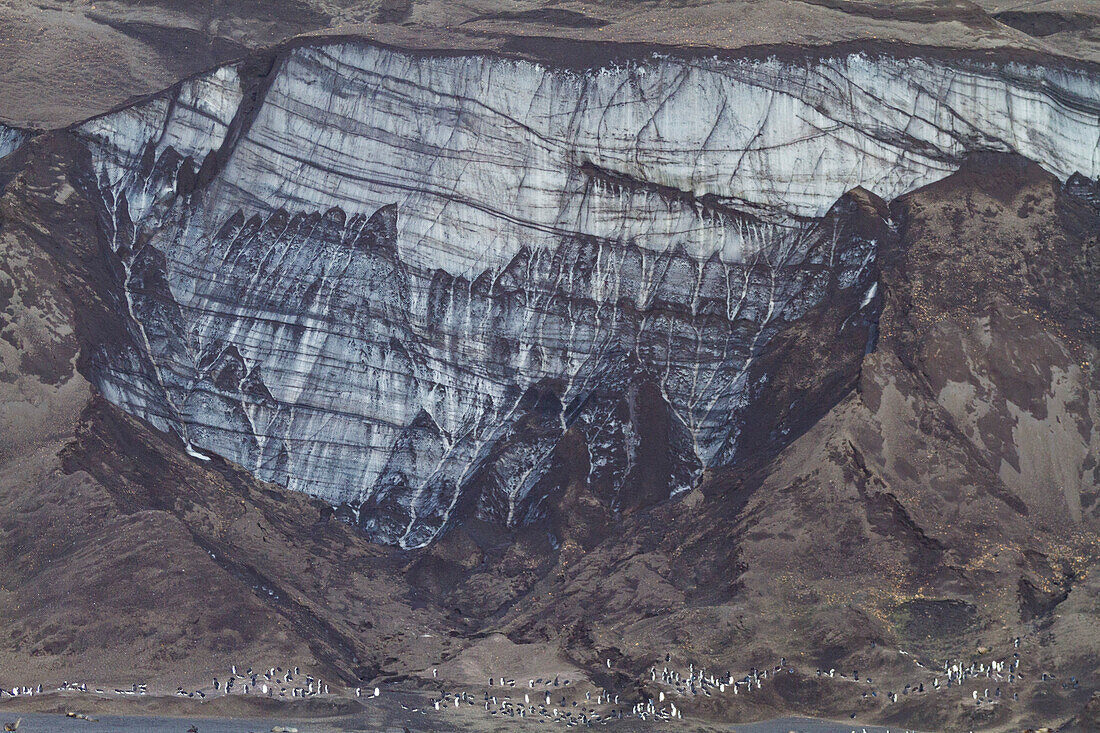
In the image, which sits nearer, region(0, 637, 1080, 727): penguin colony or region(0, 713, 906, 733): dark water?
region(0, 713, 906, 733): dark water

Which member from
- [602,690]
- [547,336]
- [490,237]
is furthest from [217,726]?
[490,237]

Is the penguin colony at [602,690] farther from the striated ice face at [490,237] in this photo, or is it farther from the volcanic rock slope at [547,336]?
the striated ice face at [490,237]

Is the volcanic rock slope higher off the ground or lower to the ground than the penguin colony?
higher

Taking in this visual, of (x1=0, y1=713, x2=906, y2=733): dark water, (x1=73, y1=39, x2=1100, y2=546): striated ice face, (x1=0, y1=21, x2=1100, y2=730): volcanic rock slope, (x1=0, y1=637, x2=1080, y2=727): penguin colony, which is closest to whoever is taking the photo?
(x1=0, y1=713, x2=906, y2=733): dark water

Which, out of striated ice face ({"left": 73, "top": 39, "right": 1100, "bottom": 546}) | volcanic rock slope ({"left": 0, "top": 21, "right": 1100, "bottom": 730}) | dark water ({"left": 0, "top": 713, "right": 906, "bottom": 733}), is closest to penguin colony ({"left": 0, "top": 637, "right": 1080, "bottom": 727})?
dark water ({"left": 0, "top": 713, "right": 906, "bottom": 733})

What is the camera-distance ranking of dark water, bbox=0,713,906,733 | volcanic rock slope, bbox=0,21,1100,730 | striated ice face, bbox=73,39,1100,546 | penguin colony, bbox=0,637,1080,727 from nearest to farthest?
dark water, bbox=0,713,906,733
penguin colony, bbox=0,637,1080,727
volcanic rock slope, bbox=0,21,1100,730
striated ice face, bbox=73,39,1100,546

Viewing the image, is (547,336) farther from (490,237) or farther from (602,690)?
(602,690)

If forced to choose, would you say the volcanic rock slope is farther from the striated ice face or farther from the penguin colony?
the penguin colony

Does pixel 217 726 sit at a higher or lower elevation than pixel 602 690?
lower
